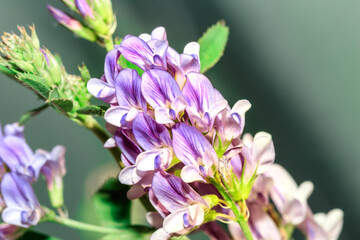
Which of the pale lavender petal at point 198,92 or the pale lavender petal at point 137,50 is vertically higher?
the pale lavender petal at point 137,50

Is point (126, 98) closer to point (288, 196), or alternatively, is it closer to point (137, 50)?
point (137, 50)

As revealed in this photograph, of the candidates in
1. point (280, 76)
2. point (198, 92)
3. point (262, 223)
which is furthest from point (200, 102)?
point (280, 76)

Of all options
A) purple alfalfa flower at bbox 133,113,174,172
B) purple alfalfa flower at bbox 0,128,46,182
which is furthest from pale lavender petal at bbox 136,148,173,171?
purple alfalfa flower at bbox 0,128,46,182

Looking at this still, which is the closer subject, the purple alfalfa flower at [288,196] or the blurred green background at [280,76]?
the purple alfalfa flower at [288,196]

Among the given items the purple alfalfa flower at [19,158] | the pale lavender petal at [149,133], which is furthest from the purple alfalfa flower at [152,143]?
the purple alfalfa flower at [19,158]

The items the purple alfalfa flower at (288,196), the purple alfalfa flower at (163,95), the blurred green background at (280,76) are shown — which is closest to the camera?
the purple alfalfa flower at (163,95)

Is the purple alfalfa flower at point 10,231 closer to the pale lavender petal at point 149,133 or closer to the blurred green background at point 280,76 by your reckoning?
the pale lavender petal at point 149,133

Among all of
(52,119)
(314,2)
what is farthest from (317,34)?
(52,119)

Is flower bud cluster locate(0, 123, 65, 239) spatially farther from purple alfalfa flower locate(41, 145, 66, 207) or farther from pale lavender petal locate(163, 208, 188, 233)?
pale lavender petal locate(163, 208, 188, 233)
